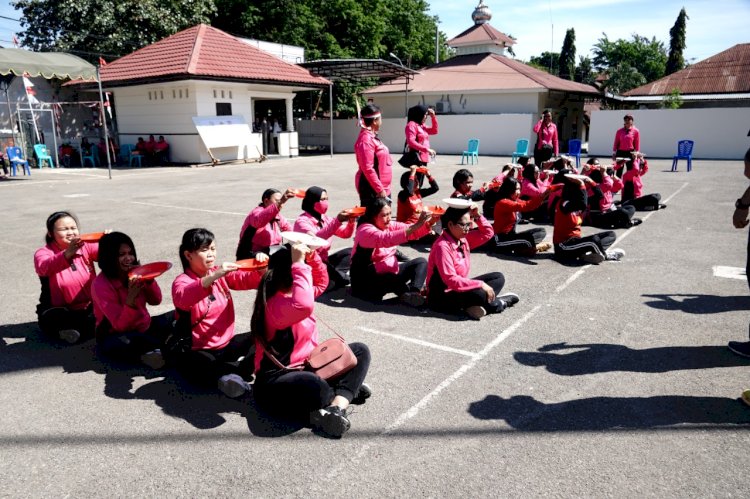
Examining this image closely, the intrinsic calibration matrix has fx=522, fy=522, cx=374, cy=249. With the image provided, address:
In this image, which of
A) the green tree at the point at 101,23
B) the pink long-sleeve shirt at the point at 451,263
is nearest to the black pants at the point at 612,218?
the pink long-sleeve shirt at the point at 451,263

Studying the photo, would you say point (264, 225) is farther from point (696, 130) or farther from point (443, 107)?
point (443, 107)

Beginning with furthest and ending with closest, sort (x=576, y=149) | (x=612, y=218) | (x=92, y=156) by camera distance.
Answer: (x=92, y=156) → (x=576, y=149) → (x=612, y=218)

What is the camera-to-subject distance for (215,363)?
3.86 meters

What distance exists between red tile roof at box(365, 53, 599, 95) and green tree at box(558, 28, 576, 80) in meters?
38.0

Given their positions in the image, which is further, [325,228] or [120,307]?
[325,228]

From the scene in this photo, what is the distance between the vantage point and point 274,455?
313cm

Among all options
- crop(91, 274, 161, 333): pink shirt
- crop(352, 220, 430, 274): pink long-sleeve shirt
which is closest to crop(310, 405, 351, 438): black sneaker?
crop(91, 274, 161, 333): pink shirt

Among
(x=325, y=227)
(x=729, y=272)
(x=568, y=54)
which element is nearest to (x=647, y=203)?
(x=729, y=272)

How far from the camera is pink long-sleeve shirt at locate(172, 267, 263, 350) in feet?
12.2

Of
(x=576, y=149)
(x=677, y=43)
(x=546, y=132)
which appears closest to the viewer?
(x=546, y=132)

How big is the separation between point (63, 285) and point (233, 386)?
2.23 metres

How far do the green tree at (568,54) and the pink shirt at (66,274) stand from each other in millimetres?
70462

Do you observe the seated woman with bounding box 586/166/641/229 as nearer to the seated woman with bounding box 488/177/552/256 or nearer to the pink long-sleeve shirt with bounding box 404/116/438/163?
the seated woman with bounding box 488/177/552/256

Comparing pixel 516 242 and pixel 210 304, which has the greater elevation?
pixel 210 304
